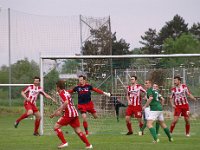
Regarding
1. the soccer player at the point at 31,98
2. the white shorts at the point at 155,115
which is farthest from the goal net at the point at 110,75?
the white shorts at the point at 155,115

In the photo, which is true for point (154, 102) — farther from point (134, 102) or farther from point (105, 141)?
point (134, 102)

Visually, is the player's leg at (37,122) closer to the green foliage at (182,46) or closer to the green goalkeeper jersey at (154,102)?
the green goalkeeper jersey at (154,102)

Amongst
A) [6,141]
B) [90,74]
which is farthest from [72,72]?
[6,141]

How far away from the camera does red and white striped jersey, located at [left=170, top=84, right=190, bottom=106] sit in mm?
25031

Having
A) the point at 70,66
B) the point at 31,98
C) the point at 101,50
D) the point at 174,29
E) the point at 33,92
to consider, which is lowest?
the point at 31,98

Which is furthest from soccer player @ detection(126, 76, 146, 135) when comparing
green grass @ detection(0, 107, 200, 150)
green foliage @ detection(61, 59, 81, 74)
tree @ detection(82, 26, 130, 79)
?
green foliage @ detection(61, 59, 81, 74)

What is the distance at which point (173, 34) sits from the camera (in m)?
120

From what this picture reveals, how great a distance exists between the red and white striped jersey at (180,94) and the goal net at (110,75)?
1.50 meters

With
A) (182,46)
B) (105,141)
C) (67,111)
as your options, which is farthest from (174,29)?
(67,111)

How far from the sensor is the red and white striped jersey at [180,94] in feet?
82.1

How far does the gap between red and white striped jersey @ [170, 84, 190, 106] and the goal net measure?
150 cm

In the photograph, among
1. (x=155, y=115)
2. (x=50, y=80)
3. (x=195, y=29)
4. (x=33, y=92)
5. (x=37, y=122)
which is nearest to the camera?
(x=155, y=115)

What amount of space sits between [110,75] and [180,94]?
12.1 feet

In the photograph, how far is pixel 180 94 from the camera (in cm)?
2509
